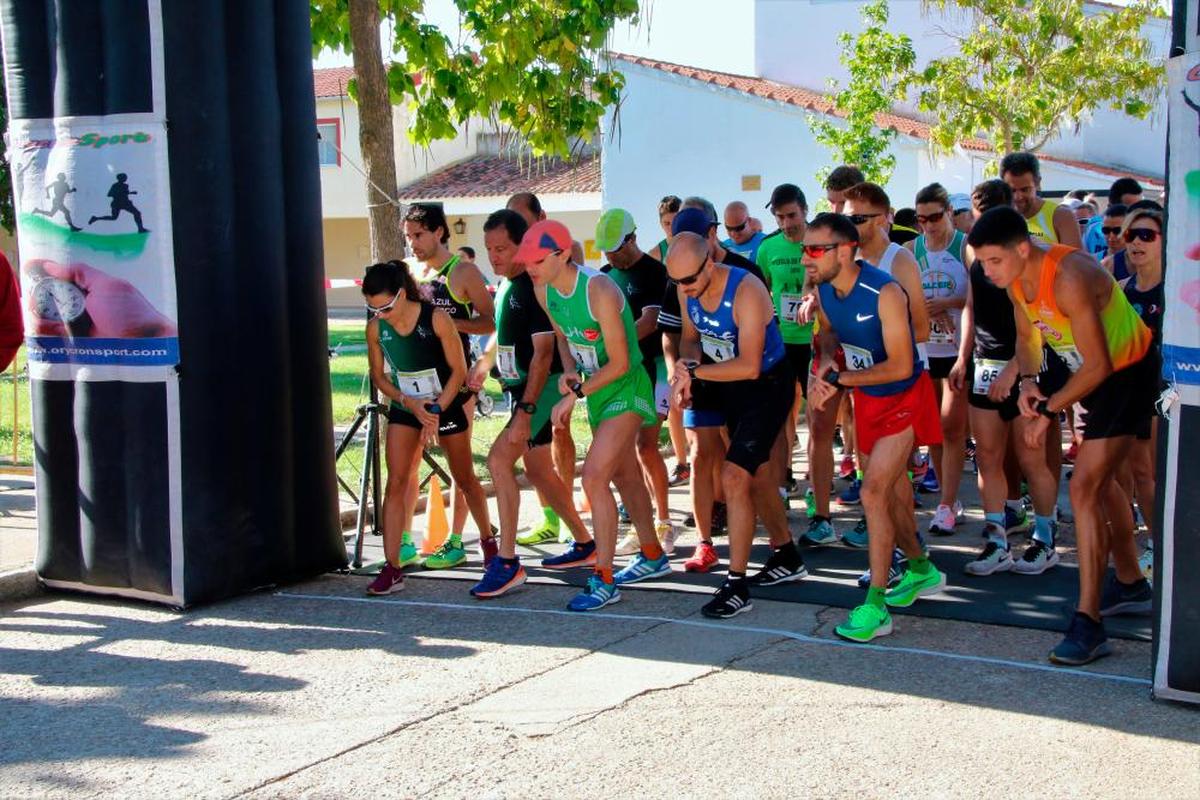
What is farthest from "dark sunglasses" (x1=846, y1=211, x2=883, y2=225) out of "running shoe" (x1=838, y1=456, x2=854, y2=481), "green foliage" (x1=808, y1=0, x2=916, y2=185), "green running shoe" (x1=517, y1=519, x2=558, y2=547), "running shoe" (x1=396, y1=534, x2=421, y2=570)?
"green foliage" (x1=808, y1=0, x2=916, y2=185)

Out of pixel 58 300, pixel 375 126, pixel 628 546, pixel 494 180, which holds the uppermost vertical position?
pixel 494 180

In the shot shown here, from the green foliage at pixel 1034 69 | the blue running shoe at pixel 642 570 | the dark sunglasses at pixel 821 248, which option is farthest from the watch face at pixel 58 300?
the green foliage at pixel 1034 69

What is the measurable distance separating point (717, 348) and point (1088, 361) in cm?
184

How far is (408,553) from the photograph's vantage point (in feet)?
25.5

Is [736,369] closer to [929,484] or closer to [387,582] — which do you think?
[387,582]

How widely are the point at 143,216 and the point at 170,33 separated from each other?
909 millimetres

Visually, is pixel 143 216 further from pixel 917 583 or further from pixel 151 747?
pixel 917 583

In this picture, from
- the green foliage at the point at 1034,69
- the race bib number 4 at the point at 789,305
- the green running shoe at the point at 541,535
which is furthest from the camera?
the green foliage at the point at 1034,69

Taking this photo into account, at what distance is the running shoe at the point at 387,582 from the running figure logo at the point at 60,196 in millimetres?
2383

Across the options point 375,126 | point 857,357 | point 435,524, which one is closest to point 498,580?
point 435,524

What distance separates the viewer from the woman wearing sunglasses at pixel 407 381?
719 cm

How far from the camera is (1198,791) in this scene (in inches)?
165

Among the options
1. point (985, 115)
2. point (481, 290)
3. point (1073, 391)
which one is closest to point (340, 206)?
point (985, 115)

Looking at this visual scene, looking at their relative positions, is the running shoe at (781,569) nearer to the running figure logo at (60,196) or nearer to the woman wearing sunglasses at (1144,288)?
the woman wearing sunglasses at (1144,288)
